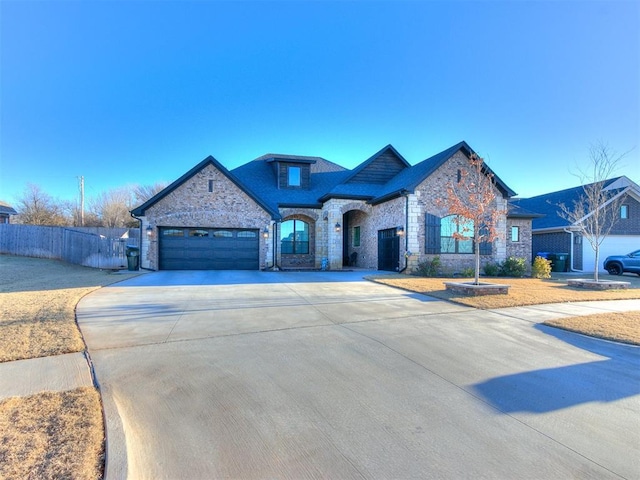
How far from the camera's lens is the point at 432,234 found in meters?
16.3

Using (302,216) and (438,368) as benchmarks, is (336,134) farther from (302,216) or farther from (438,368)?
(438,368)

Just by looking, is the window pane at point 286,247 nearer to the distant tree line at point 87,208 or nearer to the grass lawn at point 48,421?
the grass lawn at point 48,421

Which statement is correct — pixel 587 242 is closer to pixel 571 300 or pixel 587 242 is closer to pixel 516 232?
pixel 516 232

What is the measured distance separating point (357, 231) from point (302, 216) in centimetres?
398

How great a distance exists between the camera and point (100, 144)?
2302 centimetres

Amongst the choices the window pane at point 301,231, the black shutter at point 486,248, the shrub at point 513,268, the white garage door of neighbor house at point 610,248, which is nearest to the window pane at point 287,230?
the window pane at point 301,231

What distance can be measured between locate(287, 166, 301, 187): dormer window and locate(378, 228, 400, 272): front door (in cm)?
683

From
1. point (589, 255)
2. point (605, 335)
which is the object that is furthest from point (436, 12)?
point (589, 255)

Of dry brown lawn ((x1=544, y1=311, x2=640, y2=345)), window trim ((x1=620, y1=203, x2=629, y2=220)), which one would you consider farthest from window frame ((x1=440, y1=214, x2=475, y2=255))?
window trim ((x1=620, y1=203, x2=629, y2=220))

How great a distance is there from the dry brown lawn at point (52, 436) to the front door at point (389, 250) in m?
15.1

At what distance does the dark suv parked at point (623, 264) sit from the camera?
57.5 ft

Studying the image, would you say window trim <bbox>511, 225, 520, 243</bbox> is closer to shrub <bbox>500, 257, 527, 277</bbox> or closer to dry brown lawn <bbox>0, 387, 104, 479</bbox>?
shrub <bbox>500, 257, 527, 277</bbox>

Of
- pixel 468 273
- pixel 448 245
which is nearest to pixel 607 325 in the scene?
pixel 468 273

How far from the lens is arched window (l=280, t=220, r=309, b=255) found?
20625 millimetres
